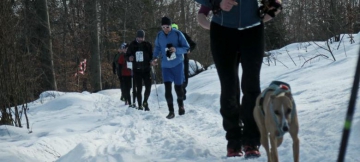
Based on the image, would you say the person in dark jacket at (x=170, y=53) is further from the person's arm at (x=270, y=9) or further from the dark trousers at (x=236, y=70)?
the person's arm at (x=270, y=9)

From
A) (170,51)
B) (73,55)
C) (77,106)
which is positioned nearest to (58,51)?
(73,55)

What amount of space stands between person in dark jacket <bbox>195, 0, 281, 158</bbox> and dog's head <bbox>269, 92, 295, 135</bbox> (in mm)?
1139

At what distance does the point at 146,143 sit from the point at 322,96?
91.3 inches

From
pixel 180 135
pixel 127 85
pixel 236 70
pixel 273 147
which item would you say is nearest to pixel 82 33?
pixel 127 85

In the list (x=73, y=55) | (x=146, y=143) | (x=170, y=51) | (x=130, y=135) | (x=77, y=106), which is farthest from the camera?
(x=73, y=55)

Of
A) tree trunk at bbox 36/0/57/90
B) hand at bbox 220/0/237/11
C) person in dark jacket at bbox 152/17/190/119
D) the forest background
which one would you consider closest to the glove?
hand at bbox 220/0/237/11

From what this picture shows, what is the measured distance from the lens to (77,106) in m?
11.3

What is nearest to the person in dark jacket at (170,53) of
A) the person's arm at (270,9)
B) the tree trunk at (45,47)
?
the person's arm at (270,9)

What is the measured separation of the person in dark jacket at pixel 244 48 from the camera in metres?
3.47

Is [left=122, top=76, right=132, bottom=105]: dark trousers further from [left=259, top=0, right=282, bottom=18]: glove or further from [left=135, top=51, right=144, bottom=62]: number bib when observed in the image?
[left=259, top=0, right=282, bottom=18]: glove

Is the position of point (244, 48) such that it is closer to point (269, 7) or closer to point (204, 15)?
point (269, 7)

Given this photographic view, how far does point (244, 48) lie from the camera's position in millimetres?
3510

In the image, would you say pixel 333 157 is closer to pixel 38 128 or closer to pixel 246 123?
pixel 246 123

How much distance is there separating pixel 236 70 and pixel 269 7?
0.69m
